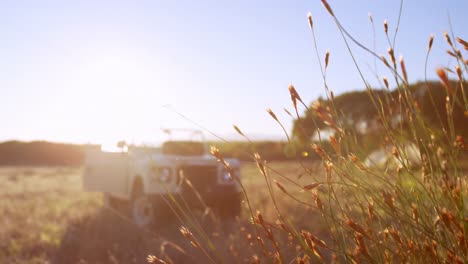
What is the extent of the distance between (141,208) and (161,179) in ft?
4.00

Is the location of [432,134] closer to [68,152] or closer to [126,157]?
[126,157]

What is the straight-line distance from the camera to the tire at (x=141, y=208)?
25.2 ft

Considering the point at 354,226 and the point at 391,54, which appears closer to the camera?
the point at 354,226

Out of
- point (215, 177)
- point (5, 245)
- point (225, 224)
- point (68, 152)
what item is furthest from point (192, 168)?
point (68, 152)

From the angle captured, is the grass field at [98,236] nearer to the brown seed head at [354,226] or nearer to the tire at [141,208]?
the tire at [141,208]

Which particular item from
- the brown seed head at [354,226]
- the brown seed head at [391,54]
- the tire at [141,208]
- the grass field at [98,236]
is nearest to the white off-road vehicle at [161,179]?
the tire at [141,208]

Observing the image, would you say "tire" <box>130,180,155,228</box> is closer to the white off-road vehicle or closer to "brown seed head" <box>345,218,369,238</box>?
the white off-road vehicle

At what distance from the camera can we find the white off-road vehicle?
25.0 ft

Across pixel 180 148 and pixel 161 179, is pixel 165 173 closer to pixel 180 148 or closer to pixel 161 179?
pixel 161 179

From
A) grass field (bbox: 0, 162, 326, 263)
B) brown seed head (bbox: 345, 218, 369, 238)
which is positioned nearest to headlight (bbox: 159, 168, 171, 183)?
grass field (bbox: 0, 162, 326, 263)

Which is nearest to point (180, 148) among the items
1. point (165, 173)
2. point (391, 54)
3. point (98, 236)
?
point (165, 173)

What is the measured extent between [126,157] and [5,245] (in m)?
3.65

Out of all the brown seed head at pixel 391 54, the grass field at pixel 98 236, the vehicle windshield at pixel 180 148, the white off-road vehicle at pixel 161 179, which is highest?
the brown seed head at pixel 391 54

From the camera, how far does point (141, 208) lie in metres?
8.16
